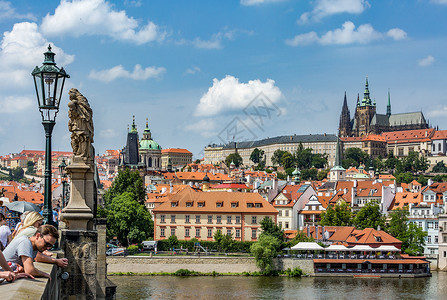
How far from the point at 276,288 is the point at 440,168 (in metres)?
148

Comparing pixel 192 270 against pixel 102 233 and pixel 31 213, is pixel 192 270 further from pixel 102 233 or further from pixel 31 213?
pixel 31 213

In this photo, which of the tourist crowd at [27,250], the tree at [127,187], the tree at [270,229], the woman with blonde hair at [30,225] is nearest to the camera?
the tourist crowd at [27,250]

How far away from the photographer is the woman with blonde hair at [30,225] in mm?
7662

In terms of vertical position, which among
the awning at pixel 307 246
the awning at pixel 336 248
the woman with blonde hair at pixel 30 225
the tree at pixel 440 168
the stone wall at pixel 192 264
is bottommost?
the stone wall at pixel 192 264

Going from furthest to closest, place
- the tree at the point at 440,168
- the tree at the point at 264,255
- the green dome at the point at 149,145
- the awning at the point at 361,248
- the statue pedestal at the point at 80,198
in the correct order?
the tree at the point at 440,168, the green dome at the point at 149,145, the awning at the point at 361,248, the tree at the point at 264,255, the statue pedestal at the point at 80,198

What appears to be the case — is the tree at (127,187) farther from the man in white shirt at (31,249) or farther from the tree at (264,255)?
the man in white shirt at (31,249)

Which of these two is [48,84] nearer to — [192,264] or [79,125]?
[79,125]

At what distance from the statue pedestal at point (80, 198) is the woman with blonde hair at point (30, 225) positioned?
2605mm

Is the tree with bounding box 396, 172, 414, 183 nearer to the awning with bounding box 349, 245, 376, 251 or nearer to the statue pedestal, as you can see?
the awning with bounding box 349, 245, 376, 251

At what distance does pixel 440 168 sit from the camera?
18138 centimetres

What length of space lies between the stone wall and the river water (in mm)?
1519

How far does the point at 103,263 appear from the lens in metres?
14.7

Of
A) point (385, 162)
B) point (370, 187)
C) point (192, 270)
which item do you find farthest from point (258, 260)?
point (385, 162)

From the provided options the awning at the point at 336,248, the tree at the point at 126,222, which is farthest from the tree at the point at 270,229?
the tree at the point at 126,222
